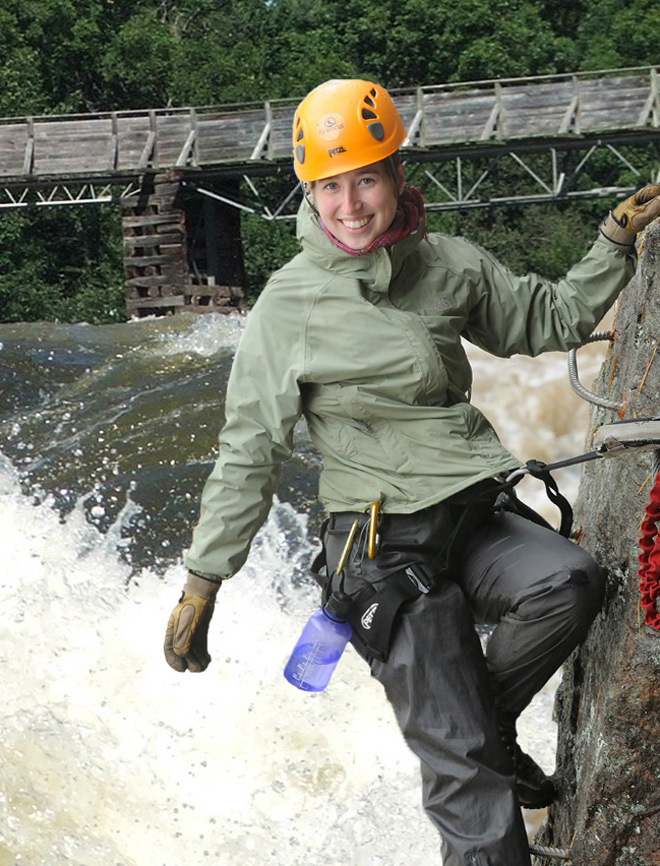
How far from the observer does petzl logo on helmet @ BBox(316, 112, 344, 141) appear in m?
3.29

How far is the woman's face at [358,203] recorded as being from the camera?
3287 millimetres

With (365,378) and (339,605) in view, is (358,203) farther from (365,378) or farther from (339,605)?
(339,605)

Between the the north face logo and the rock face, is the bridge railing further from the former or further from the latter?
the the north face logo

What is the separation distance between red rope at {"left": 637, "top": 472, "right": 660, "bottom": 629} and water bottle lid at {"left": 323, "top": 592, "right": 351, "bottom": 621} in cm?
76

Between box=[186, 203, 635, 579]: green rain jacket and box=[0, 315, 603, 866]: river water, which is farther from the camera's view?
box=[0, 315, 603, 866]: river water

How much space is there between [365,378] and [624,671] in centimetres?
97

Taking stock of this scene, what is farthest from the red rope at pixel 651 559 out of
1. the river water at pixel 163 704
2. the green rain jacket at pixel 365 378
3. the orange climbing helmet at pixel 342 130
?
the river water at pixel 163 704

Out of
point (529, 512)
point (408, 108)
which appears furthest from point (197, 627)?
point (408, 108)

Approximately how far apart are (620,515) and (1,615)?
4779 millimetres

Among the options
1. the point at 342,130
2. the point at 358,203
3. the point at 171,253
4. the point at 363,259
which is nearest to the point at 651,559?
the point at 363,259

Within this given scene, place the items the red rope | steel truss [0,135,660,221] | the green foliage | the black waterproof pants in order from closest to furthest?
the red rope → the black waterproof pants → steel truss [0,135,660,221] → the green foliage

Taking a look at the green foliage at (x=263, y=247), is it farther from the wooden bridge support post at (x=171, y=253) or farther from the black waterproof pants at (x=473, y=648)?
the black waterproof pants at (x=473, y=648)

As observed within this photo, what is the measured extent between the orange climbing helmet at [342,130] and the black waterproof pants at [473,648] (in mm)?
905

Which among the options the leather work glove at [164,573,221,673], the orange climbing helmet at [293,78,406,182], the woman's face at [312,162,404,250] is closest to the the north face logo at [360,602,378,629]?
the leather work glove at [164,573,221,673]
